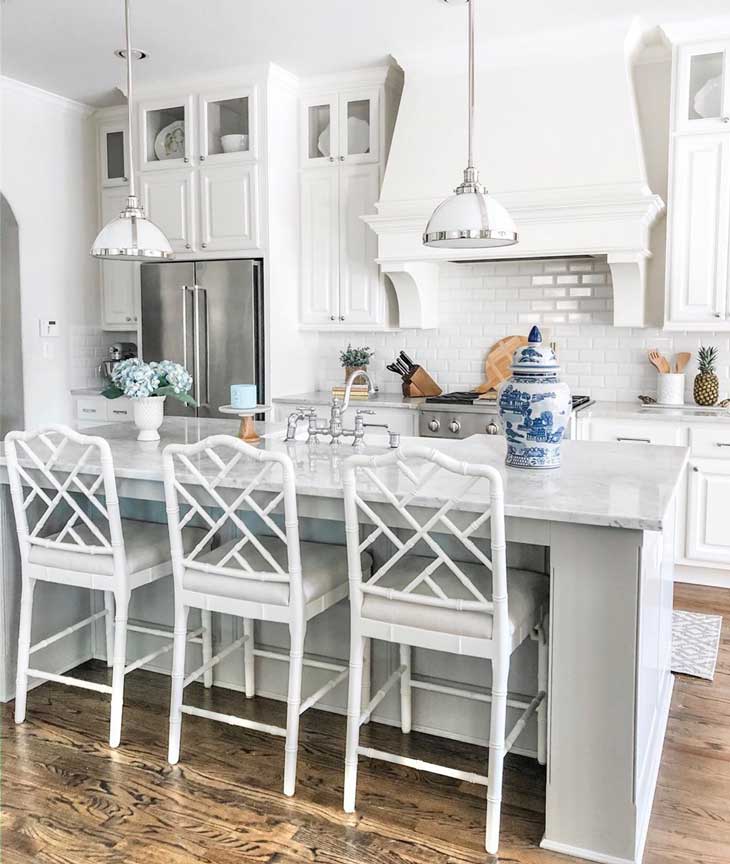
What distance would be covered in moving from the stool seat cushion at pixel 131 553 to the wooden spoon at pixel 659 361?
113 inches

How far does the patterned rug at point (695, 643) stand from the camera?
3293mm

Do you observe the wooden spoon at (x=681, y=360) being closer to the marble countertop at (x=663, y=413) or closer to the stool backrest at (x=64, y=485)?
the marble countertop at (x=663, y=413)

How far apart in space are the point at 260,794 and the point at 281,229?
11.5 feet

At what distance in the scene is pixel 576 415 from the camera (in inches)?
169

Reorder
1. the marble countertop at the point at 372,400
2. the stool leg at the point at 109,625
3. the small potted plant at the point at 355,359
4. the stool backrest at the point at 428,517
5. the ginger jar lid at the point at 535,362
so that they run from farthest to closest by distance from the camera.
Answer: the small potted plant at the point at 355,359
the marble countertop at the point at 372,400
the stool leg at the point at 109,625
the ginger jar lid at the point at 535,362
the stool backrest at the point at 428,517

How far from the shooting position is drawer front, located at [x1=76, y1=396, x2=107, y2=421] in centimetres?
548

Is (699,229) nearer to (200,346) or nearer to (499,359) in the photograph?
(499,359)

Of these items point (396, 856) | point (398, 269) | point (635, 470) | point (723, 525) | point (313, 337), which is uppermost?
point (398, 269)

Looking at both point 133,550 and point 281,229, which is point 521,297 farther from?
point 133,550

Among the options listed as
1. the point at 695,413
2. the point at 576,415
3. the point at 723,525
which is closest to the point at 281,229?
the point at 576,415

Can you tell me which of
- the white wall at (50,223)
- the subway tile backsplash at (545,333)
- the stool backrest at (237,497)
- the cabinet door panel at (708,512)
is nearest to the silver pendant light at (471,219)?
the stool backrest at (237,497)

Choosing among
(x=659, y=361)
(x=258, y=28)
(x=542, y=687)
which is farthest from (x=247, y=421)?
(x=659, y=361)

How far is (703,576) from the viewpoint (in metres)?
4.38

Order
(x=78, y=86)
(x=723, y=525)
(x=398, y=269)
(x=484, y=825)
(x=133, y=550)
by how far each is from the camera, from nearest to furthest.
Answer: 1. (x=484, y=825)
2. (x=133, y=550)
3. (x=723, y=525)
4. (x=398, y=269)
5. (x=78, y=86)
